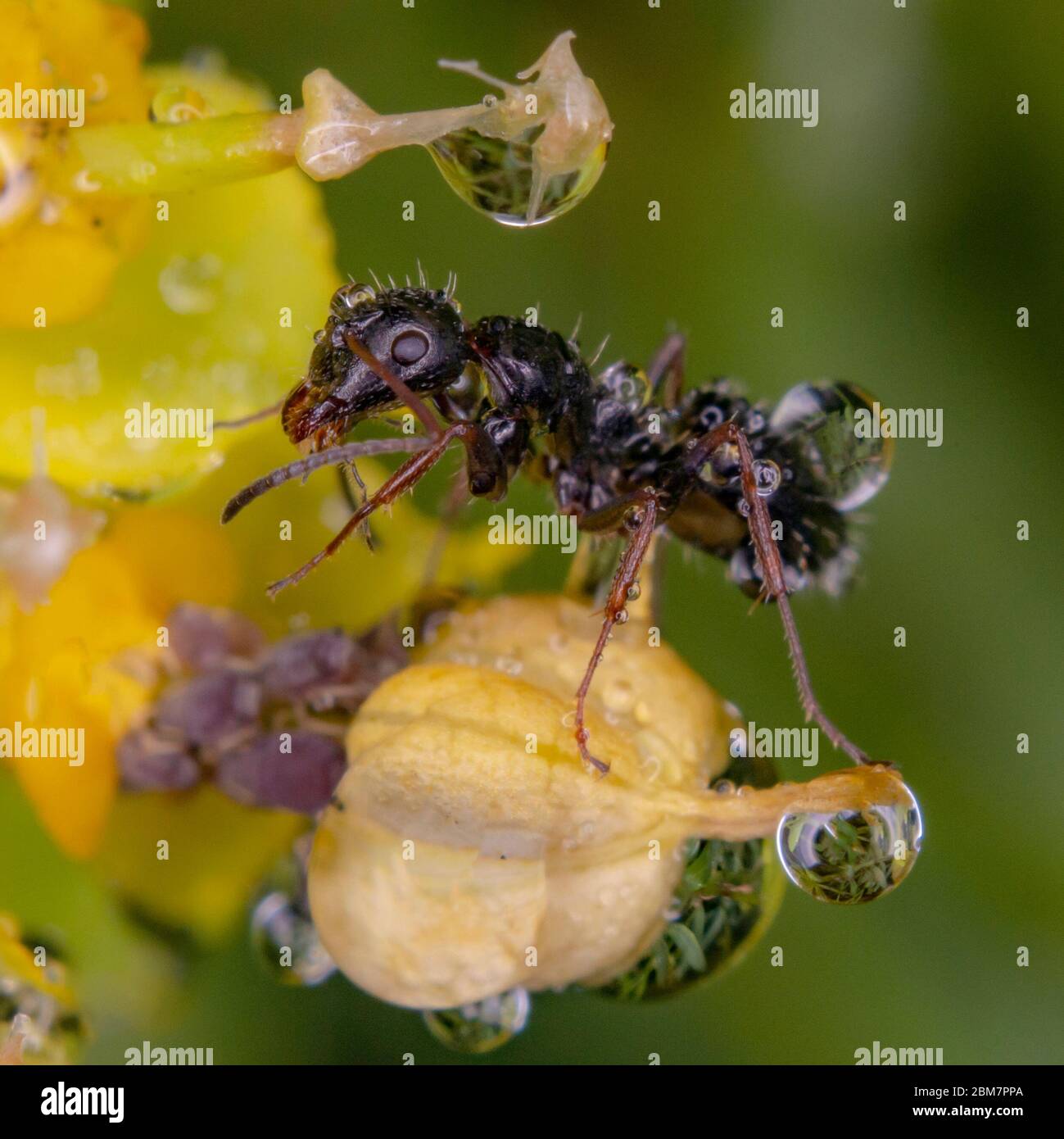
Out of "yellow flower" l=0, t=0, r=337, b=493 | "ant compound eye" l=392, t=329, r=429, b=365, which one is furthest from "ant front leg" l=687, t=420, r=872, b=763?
"yellow flower" l=0, t=0, r=337, b=493

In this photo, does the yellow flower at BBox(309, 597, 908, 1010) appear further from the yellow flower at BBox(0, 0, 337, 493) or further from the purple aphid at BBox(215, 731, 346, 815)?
the yellow flower at BBox(0, 0, 337, 493)

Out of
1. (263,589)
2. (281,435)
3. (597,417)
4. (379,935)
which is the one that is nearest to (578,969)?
(379,935)

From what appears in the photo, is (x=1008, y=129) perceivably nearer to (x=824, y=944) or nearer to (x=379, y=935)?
(x=824, y=944)
